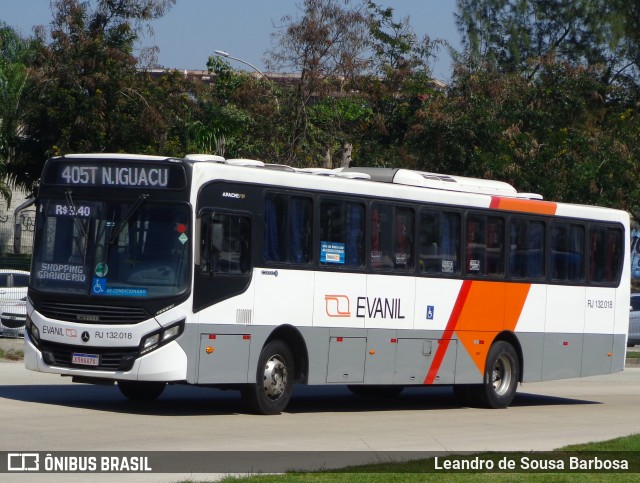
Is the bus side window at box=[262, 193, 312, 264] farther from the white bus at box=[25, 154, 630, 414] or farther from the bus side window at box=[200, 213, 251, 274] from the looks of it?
the bus side window at box=[200, 213, 251, 274]

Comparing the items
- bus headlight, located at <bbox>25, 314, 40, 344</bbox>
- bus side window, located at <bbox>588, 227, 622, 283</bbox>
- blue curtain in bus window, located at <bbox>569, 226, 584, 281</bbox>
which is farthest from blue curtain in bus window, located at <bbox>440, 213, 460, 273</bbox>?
bus headlight, located at <bbox>25, 314, 40, 344</bbox>

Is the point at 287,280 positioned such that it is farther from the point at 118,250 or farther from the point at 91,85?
the point at 91,85

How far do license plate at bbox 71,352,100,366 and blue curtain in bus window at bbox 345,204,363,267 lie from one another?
3731 millimetres

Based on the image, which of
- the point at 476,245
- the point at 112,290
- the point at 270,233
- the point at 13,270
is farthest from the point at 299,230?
the point at 13,270

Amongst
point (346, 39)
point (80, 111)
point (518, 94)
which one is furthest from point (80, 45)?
point (518, 94)

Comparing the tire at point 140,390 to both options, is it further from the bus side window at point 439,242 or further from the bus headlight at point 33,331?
the bus side window at point 439,242

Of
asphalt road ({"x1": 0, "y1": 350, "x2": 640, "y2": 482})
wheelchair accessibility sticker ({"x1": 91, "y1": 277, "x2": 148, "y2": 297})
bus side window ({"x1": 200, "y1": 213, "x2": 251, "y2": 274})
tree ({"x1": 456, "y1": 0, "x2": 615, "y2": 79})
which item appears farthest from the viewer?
tree ({"x1": 456, "y1": 0, "x2": 615, "y2": 79})

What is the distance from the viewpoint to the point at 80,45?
113ft

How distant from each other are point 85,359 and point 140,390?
2.24 m

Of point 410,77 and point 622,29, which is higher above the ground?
point 622,29

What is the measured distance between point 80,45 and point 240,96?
15.3 ft

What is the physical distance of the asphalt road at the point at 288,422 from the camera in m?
12.6

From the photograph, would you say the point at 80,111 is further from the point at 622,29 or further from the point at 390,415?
the point at 622,29

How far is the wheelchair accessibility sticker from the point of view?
48.1ft
